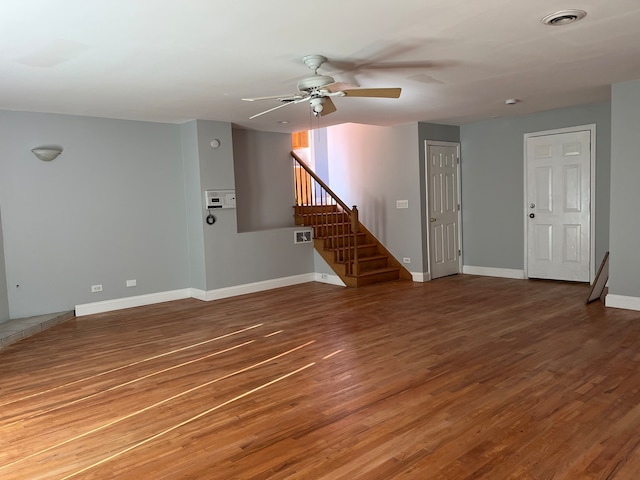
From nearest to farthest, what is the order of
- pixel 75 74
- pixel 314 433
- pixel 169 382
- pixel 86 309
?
pixel 314 433 < pixel 169 382 < pixel 75 74 < pixel 86 309

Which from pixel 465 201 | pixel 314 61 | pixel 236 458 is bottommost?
pixel 236 458

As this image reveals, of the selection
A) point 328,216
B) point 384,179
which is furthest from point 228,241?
point 384,179

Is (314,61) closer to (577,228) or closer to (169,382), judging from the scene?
(169,382)

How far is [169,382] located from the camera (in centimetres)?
352

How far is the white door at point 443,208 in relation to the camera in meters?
7.32

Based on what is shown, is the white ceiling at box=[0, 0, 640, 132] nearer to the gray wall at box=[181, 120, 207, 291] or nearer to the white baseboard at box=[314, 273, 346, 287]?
the gray wall at box=[181, 120, 207, 291]

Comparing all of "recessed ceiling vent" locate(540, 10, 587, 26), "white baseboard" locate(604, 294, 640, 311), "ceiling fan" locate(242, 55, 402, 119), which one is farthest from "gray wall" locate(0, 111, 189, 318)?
"white baseboard" locate(604, 294, 640, 311)

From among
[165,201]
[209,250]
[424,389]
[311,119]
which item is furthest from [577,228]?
[165,201]

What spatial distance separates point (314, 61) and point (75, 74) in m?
1.95

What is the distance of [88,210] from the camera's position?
228 inches

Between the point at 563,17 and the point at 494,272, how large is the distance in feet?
16.3

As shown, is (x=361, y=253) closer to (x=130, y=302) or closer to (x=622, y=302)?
(x=130, y=302)

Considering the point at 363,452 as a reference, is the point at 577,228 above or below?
above

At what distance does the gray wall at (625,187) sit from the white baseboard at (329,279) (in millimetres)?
3564
